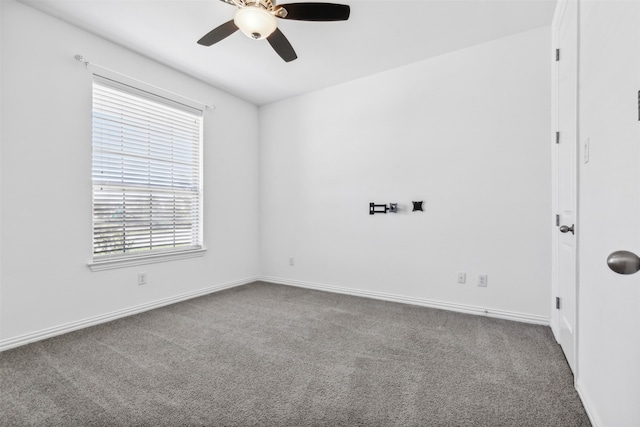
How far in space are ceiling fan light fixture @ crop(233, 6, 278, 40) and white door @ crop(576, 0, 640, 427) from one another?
1.72 meters

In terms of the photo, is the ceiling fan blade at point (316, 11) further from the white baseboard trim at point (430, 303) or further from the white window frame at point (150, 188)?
the white baseboard trim at point (430, 303)

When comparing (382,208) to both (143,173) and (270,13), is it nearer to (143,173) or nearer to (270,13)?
(270,13)

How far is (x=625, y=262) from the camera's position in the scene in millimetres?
628

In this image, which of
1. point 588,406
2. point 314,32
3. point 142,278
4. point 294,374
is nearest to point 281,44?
point 314,32

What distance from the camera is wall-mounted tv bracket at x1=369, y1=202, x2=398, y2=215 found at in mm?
3440

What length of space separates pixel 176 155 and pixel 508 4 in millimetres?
3489

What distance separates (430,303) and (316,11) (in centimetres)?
286

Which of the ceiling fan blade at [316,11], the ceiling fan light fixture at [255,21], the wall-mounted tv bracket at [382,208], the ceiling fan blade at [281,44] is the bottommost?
the wall-mounted tv bracket at [382,208]

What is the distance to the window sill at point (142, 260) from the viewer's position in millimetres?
2842

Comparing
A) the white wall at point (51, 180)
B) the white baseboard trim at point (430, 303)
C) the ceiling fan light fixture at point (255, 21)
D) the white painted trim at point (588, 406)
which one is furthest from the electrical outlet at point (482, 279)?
the white wall at point (51, 180)

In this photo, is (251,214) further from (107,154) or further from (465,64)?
(465,64)

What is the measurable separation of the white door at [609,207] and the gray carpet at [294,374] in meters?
0.41

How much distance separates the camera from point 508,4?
2404 mm

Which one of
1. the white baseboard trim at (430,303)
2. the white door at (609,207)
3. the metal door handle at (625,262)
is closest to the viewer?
the metal door handle at (625,262)
